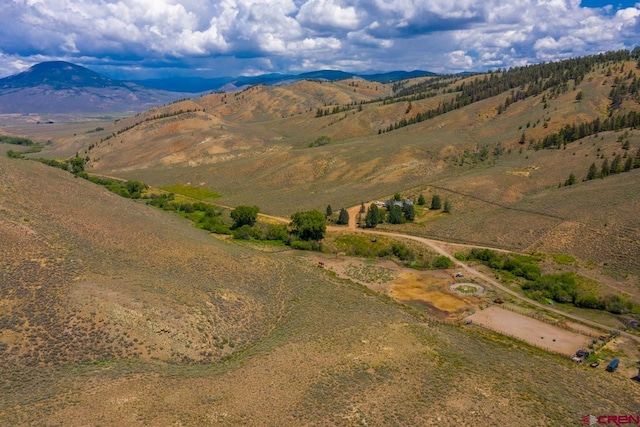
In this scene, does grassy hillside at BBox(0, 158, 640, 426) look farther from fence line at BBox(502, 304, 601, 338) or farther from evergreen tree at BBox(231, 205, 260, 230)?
evergreen tree at BBox(231, 205, 260, 230)

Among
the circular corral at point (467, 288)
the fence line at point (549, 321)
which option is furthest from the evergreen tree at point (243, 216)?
the fence line at point (549, 321)

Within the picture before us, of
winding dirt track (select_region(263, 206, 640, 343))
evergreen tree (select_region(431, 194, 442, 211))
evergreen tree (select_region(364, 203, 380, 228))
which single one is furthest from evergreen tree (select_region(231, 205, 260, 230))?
evergreen tree (select_region(431, 194, 442, 211))

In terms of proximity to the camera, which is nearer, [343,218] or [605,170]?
[343,218]

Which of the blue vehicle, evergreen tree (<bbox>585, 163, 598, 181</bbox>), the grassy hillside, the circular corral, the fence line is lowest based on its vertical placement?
the fence line

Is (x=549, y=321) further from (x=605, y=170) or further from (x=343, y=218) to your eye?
(x=605, y=170)

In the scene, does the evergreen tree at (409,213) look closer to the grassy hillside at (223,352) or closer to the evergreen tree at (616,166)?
the grassy hillside at (223,352)

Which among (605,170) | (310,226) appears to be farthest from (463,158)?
(310,226)
